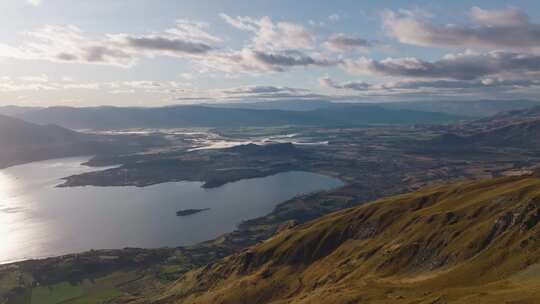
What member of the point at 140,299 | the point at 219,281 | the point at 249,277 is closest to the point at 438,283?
the point at 249,277

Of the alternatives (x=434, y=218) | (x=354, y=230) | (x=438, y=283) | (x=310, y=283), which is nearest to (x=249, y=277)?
(x=310, y=283)

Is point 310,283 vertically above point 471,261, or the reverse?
point 471,261

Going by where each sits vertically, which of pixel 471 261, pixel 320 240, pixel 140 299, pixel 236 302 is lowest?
pixel 140 299

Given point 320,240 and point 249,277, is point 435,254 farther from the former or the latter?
point 249,277

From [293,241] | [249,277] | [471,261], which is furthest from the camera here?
[293,241]

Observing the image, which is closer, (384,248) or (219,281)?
(384,248)

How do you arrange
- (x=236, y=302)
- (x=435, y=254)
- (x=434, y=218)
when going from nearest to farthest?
(x=435, y=254), (x=434, y=218), (x=236, y=302)
